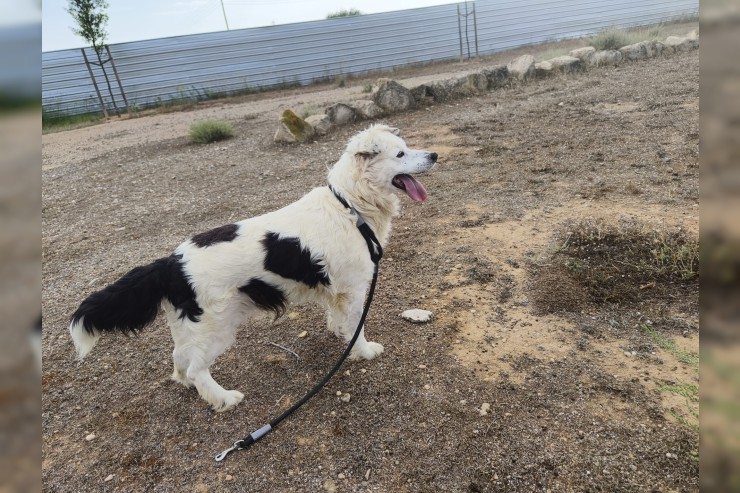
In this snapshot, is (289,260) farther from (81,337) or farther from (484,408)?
(484,408)

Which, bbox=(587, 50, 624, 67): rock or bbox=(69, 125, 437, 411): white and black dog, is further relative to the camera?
bbox=(587, 50, 624, 67): rock

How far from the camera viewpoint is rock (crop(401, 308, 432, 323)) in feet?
13.4

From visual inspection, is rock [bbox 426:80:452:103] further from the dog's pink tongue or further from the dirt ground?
the dog's pink tongue

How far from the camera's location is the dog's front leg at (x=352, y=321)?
363 cm

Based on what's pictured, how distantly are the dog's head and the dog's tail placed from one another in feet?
5.07

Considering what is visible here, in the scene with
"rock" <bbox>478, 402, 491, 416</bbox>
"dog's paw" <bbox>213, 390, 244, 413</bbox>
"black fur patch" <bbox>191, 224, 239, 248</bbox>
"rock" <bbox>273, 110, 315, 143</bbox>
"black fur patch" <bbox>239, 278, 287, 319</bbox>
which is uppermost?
"rock" <bbox>273, 110, 315, 143</bbox>

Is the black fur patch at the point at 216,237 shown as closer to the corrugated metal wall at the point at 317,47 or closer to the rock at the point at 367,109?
the rock at the point at 367,109

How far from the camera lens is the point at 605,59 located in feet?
46.6

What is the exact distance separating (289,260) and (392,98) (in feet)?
31.1

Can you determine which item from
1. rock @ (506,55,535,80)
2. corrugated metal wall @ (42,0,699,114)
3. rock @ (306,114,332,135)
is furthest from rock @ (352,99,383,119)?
corrugated metal wall @ (42,0,699,114)

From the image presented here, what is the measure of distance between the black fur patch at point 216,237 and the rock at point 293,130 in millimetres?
7583
